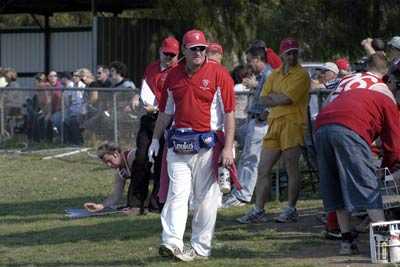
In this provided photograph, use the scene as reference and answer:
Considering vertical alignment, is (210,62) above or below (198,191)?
above

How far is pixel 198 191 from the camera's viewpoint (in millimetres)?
10430

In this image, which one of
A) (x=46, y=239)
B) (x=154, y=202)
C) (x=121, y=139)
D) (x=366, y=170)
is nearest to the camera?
(x=366, y=170)

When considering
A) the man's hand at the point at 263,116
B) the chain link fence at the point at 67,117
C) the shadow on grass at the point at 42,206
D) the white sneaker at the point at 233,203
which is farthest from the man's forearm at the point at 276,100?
the chain link fence at the point at 67,117

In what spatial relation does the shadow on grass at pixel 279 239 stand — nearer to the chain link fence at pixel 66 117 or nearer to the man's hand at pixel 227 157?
the man's hand at pixel 227 157

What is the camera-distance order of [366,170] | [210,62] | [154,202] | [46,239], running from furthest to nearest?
1. [154,202]
2. [46,239]
3. [210,62]
4. [366,170]

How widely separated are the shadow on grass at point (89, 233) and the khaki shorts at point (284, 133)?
157 centimetres

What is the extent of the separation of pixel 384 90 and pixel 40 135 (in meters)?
13.4

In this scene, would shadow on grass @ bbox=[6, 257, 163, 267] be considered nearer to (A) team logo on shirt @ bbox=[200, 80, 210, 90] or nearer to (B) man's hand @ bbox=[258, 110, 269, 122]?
(A) team logo on shirt @ bbox=[200, 80, 210, 90]

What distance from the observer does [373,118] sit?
9.91 metres

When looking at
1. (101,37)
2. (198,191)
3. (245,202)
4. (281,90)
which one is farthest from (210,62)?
(101,37)

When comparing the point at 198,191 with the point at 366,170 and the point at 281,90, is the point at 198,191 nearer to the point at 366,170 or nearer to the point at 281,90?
the point at 366,170

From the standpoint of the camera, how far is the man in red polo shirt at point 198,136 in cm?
1031

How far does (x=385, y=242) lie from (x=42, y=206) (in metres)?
6.68

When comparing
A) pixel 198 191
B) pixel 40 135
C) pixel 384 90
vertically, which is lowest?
pixel 40 135
